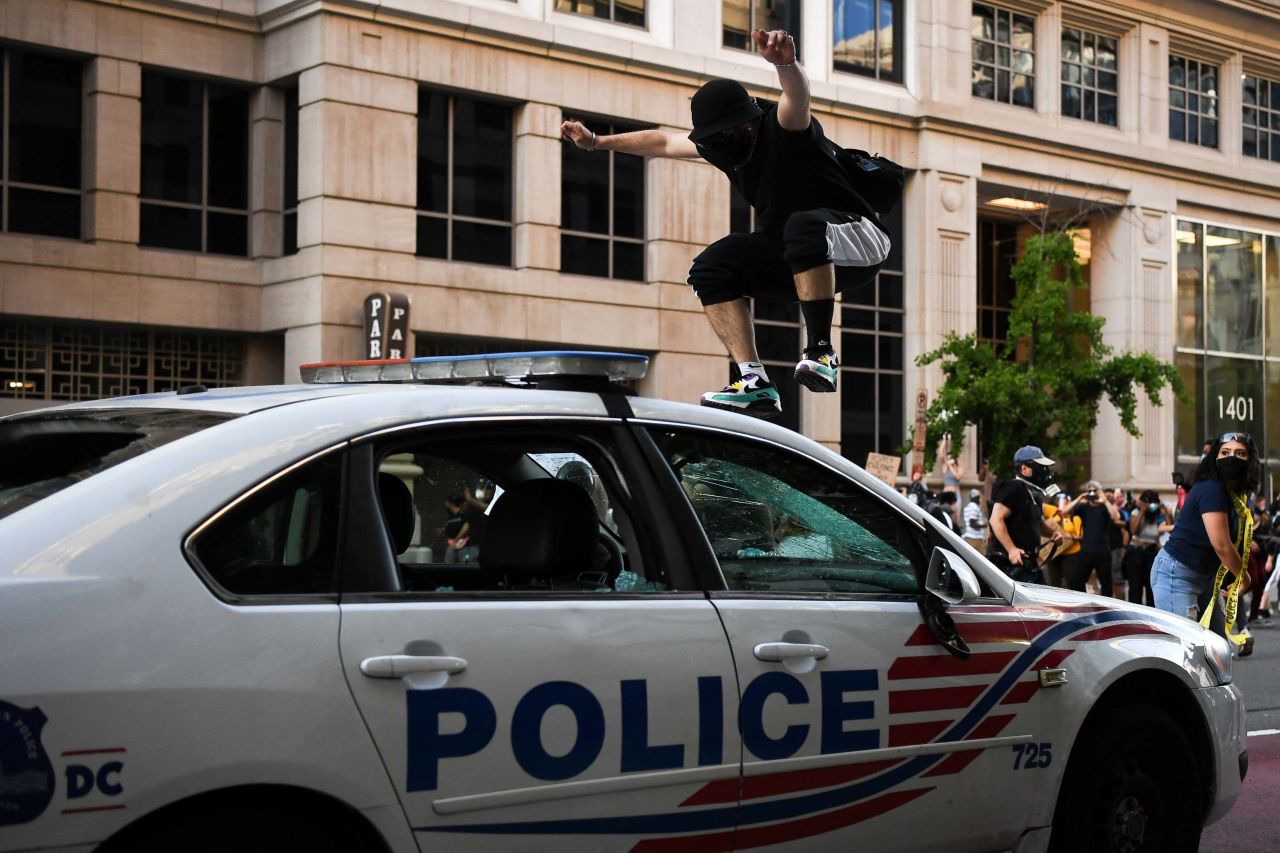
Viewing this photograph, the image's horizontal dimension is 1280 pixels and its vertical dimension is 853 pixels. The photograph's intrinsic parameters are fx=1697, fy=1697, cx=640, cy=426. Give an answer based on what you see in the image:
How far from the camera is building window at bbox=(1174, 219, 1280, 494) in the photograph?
3788 cm

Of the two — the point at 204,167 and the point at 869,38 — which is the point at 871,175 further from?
the point at 869,38

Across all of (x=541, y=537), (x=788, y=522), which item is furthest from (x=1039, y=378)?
(x=541, y=537)

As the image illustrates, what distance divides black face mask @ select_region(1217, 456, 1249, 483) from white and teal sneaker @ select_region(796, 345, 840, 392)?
131 inches

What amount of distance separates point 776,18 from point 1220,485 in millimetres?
22183

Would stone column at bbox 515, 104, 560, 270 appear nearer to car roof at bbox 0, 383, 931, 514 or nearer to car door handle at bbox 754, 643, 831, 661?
car roof at bbox 0, 383, 931, 514

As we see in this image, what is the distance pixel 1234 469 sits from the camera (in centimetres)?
878

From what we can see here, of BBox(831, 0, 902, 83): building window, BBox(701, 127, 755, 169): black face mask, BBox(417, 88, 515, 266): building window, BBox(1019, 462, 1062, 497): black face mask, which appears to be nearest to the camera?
BBox(701, 127, 755, 169): black face mask

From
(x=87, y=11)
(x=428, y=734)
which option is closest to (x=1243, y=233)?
(x=87, y=11)

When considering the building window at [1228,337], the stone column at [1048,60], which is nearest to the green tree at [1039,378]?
the stone column at [1048,60]

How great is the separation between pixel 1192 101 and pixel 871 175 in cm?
3449

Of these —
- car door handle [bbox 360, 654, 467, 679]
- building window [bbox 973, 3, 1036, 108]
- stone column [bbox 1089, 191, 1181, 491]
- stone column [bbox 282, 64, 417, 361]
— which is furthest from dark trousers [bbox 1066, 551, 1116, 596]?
stone column [bbox 1089, 191, 1181, 491]

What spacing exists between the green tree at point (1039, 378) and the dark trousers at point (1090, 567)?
912cm

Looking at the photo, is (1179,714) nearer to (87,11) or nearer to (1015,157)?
(87,11)

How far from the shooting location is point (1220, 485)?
29.0ft
